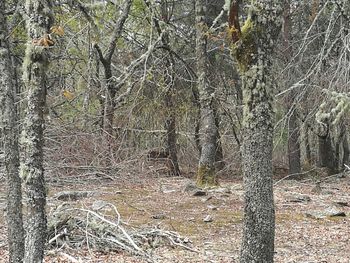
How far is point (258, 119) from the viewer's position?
5.21 meters

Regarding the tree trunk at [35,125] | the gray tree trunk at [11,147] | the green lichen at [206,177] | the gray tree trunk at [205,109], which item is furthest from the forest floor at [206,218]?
the tree trunk at [35,125]

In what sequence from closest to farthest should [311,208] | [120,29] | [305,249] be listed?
[305,249], [311,208], [120,29]

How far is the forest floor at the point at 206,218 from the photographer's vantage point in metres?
7.18

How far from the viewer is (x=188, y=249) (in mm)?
7391

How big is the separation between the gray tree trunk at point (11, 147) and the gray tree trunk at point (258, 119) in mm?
2155

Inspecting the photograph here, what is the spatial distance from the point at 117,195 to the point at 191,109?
451 cm

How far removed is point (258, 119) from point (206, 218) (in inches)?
168

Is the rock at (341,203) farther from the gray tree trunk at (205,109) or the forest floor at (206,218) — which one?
the gray tree trunk at (205,109)

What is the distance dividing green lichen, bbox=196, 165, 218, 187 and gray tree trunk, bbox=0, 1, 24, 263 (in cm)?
703

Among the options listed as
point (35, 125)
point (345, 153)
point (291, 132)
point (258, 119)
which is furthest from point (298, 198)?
point (345, 153)

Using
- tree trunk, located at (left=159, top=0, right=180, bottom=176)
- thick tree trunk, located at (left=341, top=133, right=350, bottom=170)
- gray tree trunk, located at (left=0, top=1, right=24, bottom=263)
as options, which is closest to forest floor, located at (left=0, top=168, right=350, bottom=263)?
gray tree trunk, located at (left=0, top=1, right=24, bottom=263)

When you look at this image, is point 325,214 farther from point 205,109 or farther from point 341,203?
point 205,109

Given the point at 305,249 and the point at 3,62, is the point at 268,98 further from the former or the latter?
the point at 305,249

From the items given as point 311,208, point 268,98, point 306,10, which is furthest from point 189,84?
point 268,98
